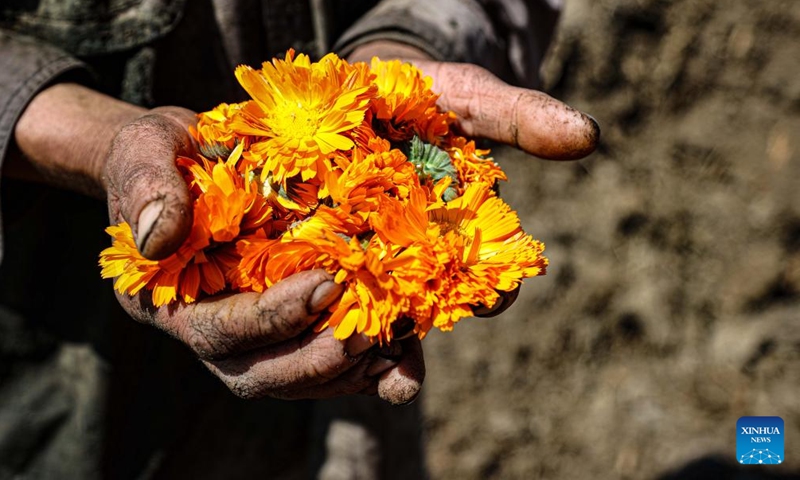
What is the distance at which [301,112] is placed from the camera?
117cm

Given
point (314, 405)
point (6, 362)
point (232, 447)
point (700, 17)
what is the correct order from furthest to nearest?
point (700, 17) < point (314, 405) < point (232, 447) < point (6, 362)

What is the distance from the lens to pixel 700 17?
2.90 metres

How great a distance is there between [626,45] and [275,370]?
7.72 ft

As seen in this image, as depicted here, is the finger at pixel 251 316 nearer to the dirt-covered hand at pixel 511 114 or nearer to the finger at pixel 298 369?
the finger at pixel 298 369

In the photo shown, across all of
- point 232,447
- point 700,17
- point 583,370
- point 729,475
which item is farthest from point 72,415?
point 700,17

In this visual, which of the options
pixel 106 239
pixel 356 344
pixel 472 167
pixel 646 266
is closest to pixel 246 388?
pixel 356 344

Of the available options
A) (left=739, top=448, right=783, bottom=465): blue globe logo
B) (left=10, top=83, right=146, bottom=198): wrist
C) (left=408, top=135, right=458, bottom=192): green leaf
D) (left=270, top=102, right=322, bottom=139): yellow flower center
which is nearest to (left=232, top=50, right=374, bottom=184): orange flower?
(left=270, top=102, right=322, bottom=139): yellow flower center

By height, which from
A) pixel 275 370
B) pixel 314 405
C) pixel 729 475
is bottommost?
pixel 729 475

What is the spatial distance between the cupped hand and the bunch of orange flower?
4cm

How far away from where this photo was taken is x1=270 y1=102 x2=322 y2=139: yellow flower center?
45.4 inches

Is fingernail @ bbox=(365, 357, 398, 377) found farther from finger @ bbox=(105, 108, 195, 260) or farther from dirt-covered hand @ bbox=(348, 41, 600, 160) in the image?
dirt-covered hand @ bbox=(348, 41, 600, 160)

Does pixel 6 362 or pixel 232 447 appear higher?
pixel 6 362

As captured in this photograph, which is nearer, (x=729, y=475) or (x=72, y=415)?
(x=72, y=415)

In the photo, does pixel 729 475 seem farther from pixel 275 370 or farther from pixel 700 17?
pixel 275 370
